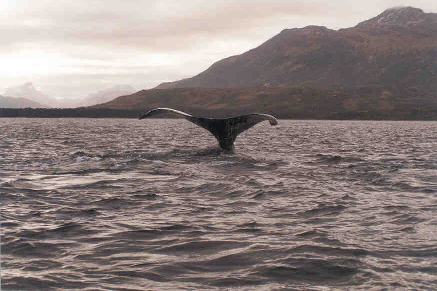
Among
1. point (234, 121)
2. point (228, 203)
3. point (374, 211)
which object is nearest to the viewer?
point (374, 211)

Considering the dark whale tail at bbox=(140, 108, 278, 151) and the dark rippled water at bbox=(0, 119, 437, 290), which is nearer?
the dark rippled water at bbox=(0, 119, 437, 290)

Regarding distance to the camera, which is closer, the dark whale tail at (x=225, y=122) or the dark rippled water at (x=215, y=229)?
the dark rippled water at (x=215, y=229)

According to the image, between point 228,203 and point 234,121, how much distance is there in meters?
11.5

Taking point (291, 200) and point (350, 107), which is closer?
point (291, 200)

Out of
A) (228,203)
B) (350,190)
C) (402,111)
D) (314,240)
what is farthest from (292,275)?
(402,111)

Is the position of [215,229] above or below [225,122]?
below

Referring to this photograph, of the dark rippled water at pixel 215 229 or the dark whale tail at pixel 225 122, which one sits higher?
the dark whale tail at pixel 225 122

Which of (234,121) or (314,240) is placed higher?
(234,121)

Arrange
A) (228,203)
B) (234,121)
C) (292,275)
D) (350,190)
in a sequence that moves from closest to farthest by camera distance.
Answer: (292,275), (228,203), (350,190), (234,121)

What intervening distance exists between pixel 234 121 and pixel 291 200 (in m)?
11.1

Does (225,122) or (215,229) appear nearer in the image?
(215,229)

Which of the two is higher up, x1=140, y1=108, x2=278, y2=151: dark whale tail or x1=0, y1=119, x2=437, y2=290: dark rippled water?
x1=140, y1=108, x2=278, y2=151: dark whale tail

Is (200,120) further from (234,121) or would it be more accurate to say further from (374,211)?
(374,211)

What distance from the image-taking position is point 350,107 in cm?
18112
